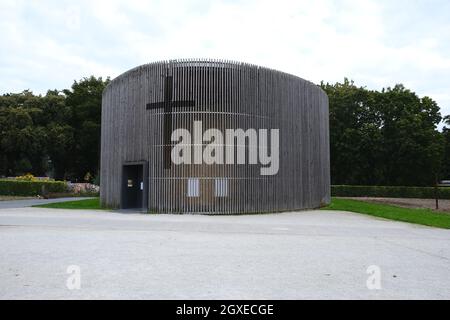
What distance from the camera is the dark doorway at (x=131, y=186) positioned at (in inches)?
877

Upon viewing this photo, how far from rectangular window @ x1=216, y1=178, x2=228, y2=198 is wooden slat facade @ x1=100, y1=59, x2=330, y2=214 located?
148mm

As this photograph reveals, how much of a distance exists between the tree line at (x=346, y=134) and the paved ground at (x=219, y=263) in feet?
117

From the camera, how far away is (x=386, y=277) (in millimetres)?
6586

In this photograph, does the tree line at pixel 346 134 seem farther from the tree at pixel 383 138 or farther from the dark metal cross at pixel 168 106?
the dark metal cross at pixel 168 106

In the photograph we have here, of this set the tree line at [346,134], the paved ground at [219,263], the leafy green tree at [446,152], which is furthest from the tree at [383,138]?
the paved ground at [219,263]

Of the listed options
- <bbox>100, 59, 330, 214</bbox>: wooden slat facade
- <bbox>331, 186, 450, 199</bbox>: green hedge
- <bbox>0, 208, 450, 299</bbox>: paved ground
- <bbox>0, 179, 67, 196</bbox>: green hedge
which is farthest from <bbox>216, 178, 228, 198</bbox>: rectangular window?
<bbox>331, 186, 450, 199</bbox>: green hedge

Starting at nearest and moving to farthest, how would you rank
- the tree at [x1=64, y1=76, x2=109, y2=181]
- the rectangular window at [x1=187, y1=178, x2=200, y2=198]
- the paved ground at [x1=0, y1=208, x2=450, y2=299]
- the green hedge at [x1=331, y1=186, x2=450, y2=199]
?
1. the paved ground at [x1=0, y1=208, x2=450, y2=299]
2. the rectangular window at [x1=187, y1=178, x2=200, y2=198]
3. the green hedge at [x1=331, y1=186, x2=450, y2=199]
4. the tree at [x1=64, y1=76, x2=109, y2=181]

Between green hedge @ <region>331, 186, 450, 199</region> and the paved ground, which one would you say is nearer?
the paved ground

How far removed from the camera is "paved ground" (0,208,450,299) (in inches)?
217

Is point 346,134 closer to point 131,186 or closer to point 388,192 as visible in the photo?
point 388,192

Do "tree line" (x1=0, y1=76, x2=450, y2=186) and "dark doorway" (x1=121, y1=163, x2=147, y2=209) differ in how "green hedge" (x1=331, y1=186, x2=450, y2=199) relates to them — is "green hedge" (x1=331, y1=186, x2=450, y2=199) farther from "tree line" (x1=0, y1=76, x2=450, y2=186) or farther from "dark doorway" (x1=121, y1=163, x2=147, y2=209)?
"dark doorway" (x1=121, y1=163, x2=147, y2=209)

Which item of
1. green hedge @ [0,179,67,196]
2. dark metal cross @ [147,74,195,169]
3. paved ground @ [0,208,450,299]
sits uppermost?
dark metal cross @ [147,74,195,169]
